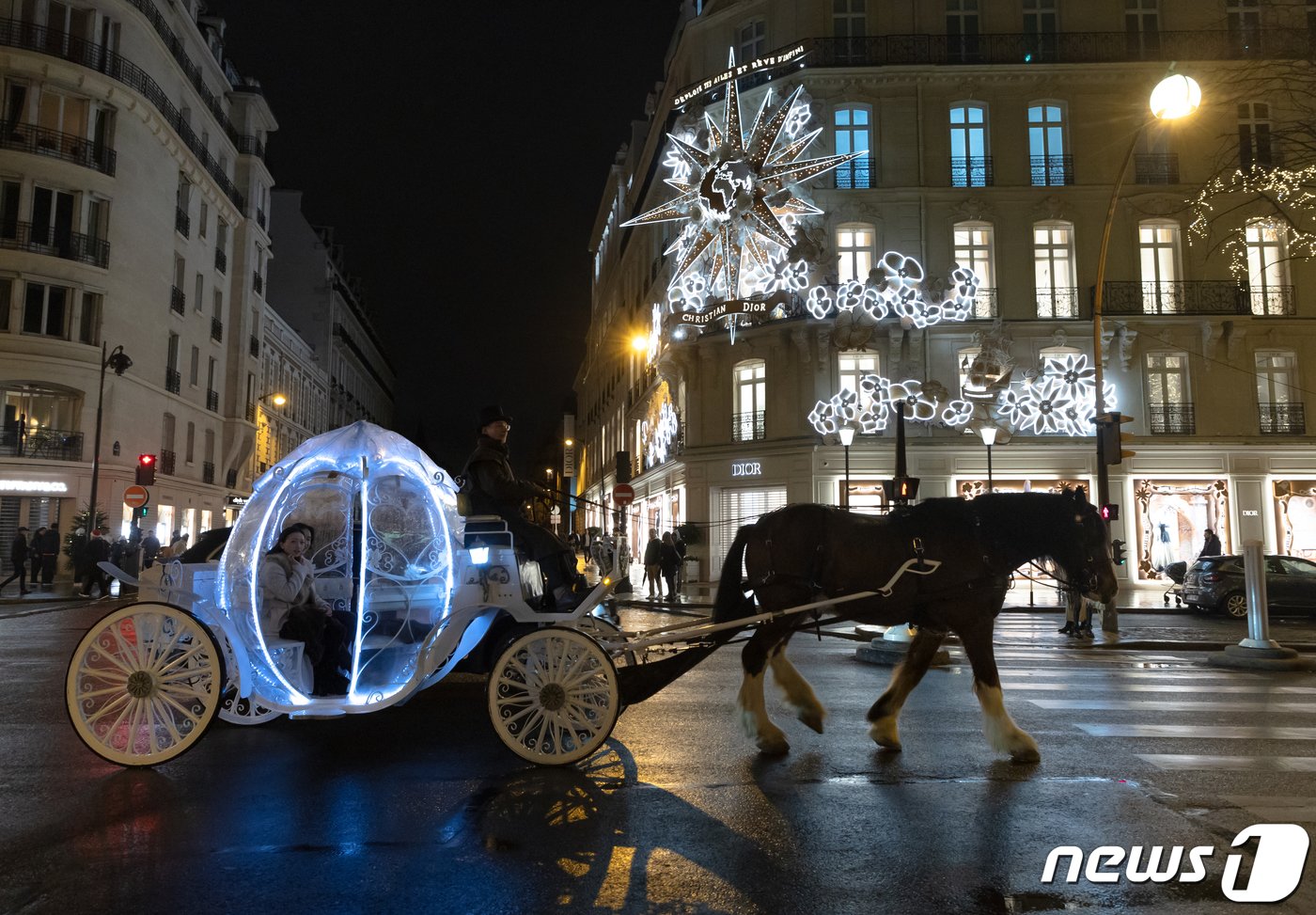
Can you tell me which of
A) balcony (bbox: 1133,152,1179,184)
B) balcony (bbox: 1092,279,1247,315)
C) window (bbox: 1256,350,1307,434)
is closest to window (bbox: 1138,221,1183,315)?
balcony (bbox: 1092,279,1247,315)

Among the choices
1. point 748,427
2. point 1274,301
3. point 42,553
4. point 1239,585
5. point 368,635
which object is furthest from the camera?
point 748,427

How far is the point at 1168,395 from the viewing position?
87.7 feet

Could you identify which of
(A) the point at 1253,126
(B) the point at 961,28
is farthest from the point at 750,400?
(A) the point at 1253,126

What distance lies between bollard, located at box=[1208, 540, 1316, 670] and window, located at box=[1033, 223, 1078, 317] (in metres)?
17.4

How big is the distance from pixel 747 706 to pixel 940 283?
72.2 ft

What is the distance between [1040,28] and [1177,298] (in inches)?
380

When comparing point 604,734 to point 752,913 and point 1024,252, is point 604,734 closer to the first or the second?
point 752,913

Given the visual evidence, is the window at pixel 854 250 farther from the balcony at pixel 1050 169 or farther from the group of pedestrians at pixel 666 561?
the group of pedestrians at pixel 666 561

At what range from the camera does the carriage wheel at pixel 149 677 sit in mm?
5535

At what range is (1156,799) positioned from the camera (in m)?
5.13

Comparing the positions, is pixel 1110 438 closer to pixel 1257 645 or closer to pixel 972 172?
pixel 1257 645

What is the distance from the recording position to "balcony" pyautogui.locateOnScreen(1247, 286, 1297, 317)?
2681 centimetres

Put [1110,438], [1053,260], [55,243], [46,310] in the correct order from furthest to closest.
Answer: [55,243] → [46,310] → [1053,260] → [1110,438]

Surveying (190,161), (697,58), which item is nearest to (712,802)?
(697,58)
